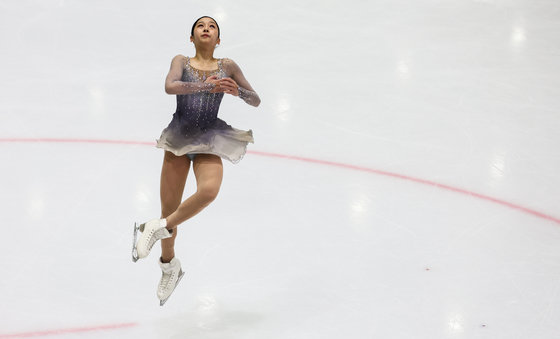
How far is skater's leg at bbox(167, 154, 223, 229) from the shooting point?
183 inches

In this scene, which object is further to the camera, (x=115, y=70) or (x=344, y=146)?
(x=115, y=70)

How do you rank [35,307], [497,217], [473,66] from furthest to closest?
1. [473,66]
2. [497,217]
3. [35,307]

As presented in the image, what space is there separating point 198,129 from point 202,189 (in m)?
0.38

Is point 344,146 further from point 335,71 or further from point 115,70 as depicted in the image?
point 115,70

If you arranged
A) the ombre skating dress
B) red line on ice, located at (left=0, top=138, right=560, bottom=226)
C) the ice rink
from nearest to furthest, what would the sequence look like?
the ombre skating dress, the ice rink, red line on ice, located at (left=0, top=138, right=560, bottom=226)

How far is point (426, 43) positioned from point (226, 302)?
5.70 meters

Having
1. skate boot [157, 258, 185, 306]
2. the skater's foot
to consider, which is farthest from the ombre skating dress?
skate boot [157, 258, 185, 306]

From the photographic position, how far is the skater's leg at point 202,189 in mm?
4652

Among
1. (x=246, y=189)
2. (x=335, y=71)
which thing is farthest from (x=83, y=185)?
(x=335, y=71)

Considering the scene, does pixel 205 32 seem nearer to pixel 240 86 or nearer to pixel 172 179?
pixel 240 86

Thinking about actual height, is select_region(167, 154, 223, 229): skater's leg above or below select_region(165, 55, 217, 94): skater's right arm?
below

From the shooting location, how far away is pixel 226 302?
18.1ft

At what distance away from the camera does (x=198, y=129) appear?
4.85m

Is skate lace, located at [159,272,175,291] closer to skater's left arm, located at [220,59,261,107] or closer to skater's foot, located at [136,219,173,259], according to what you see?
skater's foot, located at [136,219,173,259]
